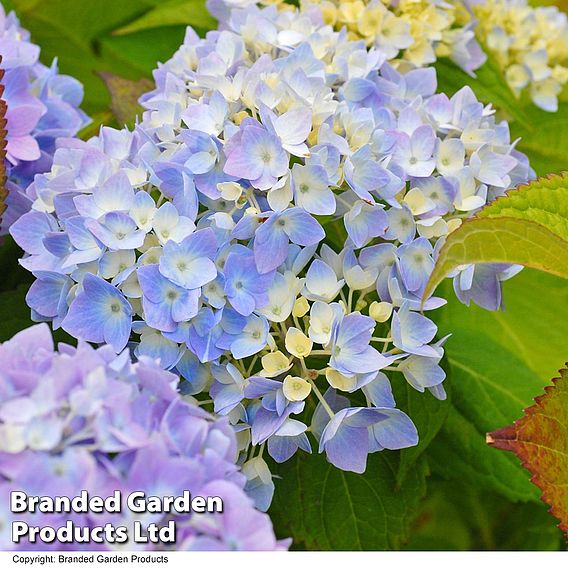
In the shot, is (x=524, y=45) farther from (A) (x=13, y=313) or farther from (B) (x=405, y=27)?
(A) (x=13, y=313)

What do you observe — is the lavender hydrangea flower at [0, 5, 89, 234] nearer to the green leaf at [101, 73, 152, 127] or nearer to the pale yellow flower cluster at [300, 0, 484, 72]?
the green leaf at [101, 73, 152, 127]

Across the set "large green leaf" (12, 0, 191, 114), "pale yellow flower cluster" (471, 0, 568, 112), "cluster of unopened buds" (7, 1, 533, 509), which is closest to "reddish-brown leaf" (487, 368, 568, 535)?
"cluster of unopened buds" (7, 1, 533, 509)

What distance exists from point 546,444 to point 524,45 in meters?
0.54

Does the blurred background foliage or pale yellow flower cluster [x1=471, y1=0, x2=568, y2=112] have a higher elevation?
pale yellow flower cluster [x1=471, y1=0, x2=568, y2=112]

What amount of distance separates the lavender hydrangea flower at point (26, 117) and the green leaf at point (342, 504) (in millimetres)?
306

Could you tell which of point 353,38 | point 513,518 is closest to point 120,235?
point 353,38

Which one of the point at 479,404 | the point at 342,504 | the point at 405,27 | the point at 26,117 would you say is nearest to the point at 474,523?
the point at 479,404

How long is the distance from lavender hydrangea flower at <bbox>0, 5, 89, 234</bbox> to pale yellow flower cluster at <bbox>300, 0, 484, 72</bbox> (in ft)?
0.81

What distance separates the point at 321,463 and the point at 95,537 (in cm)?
28

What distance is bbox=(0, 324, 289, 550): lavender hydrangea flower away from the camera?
381 mm

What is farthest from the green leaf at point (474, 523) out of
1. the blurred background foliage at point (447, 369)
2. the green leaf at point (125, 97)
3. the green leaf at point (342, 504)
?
the green leaf at point (125, 97)

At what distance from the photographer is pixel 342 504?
2.10 ft

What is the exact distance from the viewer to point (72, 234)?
1.81 ft

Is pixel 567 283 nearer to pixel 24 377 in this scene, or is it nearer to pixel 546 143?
pixel 546 143
